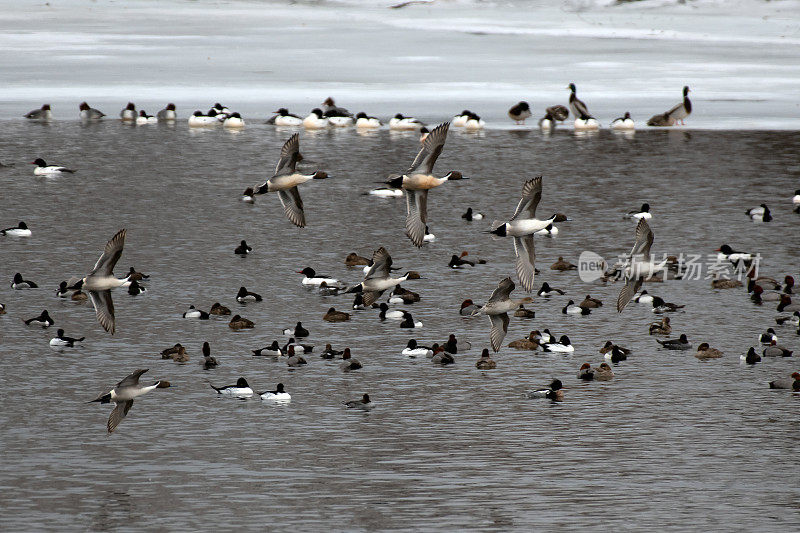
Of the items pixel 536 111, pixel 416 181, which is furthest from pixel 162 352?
pixel 536 111

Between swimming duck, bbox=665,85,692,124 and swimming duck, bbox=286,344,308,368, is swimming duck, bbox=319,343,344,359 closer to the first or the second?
swimming duck, bbox=286,344,308,368

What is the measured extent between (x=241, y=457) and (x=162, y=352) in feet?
18.7

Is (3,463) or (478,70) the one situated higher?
(478,70)

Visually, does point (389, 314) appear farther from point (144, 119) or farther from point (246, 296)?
point (144, 119)

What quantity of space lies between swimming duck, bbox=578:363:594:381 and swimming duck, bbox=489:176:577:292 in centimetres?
343

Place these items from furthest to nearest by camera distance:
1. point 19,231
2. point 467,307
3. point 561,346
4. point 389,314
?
point 19,231
point 389,314
point 467,307
point 561,346

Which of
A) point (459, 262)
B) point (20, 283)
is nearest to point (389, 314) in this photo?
point (459, 262)

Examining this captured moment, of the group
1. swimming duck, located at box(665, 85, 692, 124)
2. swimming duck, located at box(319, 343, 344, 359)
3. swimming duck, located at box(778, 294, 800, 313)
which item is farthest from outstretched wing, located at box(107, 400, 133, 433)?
swimming duck, located at box(665, 85, 692, 124)

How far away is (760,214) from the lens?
38.7 metres

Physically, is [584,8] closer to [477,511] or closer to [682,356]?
[682,356]

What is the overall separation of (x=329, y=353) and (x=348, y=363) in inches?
40.5

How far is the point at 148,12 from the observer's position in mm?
76250

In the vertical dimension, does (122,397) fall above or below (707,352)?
below

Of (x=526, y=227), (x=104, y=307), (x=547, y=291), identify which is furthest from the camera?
(x=547, y=291)
